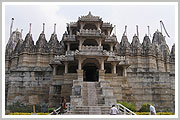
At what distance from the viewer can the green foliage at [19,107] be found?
80.4ft

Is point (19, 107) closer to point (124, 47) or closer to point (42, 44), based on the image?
point (42, 44)

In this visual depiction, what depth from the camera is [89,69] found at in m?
24.0

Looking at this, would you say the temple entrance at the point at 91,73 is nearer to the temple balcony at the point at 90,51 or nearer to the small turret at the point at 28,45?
the temple balcony at the point at 90,51

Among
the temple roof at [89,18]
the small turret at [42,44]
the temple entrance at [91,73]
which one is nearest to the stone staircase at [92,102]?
the temple entrance at [91,73]

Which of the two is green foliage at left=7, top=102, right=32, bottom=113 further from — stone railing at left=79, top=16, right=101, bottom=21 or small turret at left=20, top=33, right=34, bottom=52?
stone railing at left=79, top=16, right=101, bottom=21

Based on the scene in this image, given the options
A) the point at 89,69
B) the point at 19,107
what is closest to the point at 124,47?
the point at 89,69

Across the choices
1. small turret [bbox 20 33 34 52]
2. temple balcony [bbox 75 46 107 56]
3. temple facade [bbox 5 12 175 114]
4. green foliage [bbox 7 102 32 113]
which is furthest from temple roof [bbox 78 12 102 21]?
green foliage [bbox 7 102 32 113]

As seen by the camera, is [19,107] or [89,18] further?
[89,18]

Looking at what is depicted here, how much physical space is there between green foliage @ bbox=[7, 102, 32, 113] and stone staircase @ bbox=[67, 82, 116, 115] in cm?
1080

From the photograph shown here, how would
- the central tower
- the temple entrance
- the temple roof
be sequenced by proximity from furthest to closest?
the temple roof → the temple entrance → the central tower

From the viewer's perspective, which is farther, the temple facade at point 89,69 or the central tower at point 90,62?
the temple facade at point 89,69

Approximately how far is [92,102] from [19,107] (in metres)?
13.7

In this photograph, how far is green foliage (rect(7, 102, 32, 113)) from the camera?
24.5 meters

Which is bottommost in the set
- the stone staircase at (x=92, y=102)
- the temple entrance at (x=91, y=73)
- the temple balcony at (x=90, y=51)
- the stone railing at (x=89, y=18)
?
the stone staircase at (x=92, y=102)
